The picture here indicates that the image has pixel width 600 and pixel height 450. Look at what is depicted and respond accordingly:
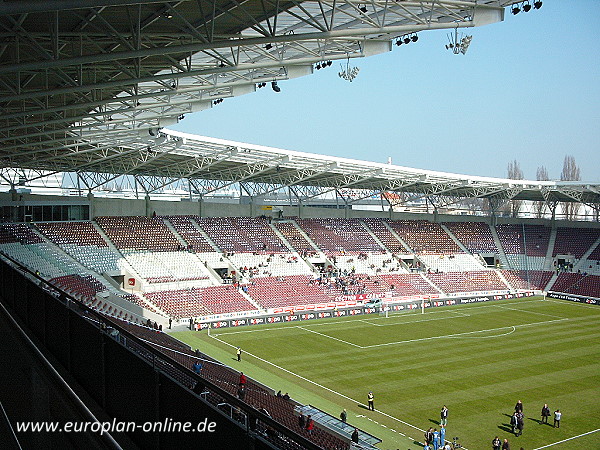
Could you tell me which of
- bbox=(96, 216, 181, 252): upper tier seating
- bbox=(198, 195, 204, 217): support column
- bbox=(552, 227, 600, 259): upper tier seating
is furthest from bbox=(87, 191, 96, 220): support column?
bbox=(552, 227, 600, 259): upper tier seating

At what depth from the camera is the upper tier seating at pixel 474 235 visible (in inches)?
2699

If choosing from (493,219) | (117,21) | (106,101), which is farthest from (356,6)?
(493,219)

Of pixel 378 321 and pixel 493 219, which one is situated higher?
pixel 493 219

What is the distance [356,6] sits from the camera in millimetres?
18172

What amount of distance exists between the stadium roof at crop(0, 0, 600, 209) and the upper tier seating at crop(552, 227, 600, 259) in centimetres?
2838

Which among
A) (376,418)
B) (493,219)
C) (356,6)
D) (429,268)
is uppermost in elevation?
(356,6)

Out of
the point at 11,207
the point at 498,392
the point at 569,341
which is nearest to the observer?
the point at 498,392

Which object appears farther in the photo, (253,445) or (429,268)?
(429,268)

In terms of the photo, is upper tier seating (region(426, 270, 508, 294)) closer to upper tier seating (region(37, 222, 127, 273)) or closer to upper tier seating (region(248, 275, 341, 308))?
upper tier seating (region(248, 275, 341, 308))

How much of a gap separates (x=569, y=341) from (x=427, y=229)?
3254 centimetres

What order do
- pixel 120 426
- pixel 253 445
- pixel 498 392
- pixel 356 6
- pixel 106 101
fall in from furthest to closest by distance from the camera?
pixel 498 392
pixel 106 101
pixel 356 6
pixel 120 426
pixel 253 445

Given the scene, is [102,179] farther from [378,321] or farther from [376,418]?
[376,418]

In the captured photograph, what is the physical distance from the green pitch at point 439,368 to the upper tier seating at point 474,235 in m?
19.8

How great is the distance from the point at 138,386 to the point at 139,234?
1962 inches
